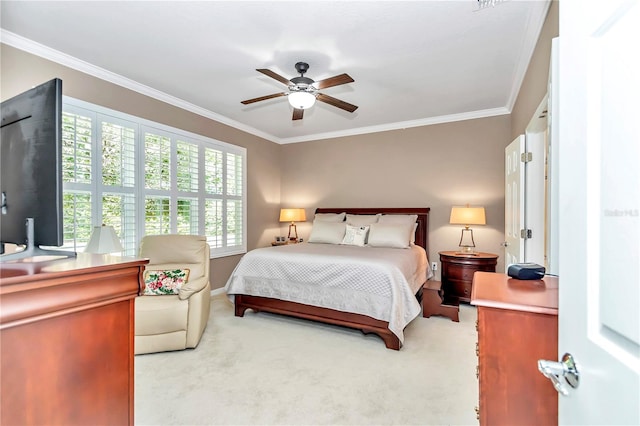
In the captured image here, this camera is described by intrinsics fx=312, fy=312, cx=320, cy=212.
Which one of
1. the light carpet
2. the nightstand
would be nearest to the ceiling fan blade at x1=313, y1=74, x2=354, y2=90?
the light carpet

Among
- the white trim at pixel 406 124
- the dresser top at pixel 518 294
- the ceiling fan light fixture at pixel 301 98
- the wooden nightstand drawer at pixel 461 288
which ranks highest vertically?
the white trim at pixel 406 124

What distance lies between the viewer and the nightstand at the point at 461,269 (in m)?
3.77

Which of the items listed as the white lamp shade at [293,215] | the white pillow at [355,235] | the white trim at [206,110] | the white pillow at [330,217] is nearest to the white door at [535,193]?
the white trim at [206,110]

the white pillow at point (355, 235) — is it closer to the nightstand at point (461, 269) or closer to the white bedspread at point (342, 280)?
the white bedspread at point (342, 280)

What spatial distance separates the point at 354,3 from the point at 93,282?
7.37 feet

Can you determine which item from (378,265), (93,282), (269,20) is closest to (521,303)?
(93,282)

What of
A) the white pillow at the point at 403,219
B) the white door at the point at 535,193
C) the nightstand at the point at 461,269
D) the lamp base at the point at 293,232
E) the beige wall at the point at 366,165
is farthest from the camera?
the lamp base at the point at 293,232

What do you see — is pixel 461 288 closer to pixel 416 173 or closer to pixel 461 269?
pixel 461 269

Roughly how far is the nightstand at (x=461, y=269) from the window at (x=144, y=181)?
306 centimetres

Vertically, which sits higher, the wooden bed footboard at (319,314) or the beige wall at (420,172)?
the beige wall at (420,172)

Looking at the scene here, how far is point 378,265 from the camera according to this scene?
2885 mm

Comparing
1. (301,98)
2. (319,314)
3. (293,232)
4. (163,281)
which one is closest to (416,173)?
(293,232)

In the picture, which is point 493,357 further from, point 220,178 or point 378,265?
point 220,178

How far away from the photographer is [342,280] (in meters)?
3.00
